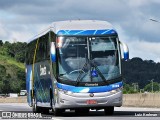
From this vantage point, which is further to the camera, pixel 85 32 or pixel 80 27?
pixel 80 27

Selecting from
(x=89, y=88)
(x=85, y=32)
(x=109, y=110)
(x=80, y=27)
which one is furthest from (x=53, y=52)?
(x=109, y=110)

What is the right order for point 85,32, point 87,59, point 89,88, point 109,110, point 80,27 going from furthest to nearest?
point 109,110
point 80,27
point 85,32
point 87,59
point 89,88

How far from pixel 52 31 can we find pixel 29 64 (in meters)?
6.93

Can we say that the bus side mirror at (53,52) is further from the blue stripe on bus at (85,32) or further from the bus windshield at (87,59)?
the blue stripe on bus at (85,32)

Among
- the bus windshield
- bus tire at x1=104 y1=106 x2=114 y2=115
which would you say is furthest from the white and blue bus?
bus tire at x1=104 y1=106 x2=114 y2=115

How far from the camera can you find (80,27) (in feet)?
85.1

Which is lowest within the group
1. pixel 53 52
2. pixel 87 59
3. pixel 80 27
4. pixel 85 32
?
pixel 87 59

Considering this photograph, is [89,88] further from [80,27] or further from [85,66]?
[80,27]

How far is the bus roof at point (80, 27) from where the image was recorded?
25.6m

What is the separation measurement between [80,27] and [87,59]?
158cm

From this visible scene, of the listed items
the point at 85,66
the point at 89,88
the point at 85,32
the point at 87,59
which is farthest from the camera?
the point at 85,32

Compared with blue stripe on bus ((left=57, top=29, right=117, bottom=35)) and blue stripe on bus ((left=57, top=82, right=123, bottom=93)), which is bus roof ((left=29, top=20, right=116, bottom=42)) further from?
blue stripe on bus ((left=57, top=82, right=123, bottom=93))

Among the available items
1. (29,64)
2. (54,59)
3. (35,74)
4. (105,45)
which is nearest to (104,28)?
(105,45)

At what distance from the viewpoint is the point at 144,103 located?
146 ft
